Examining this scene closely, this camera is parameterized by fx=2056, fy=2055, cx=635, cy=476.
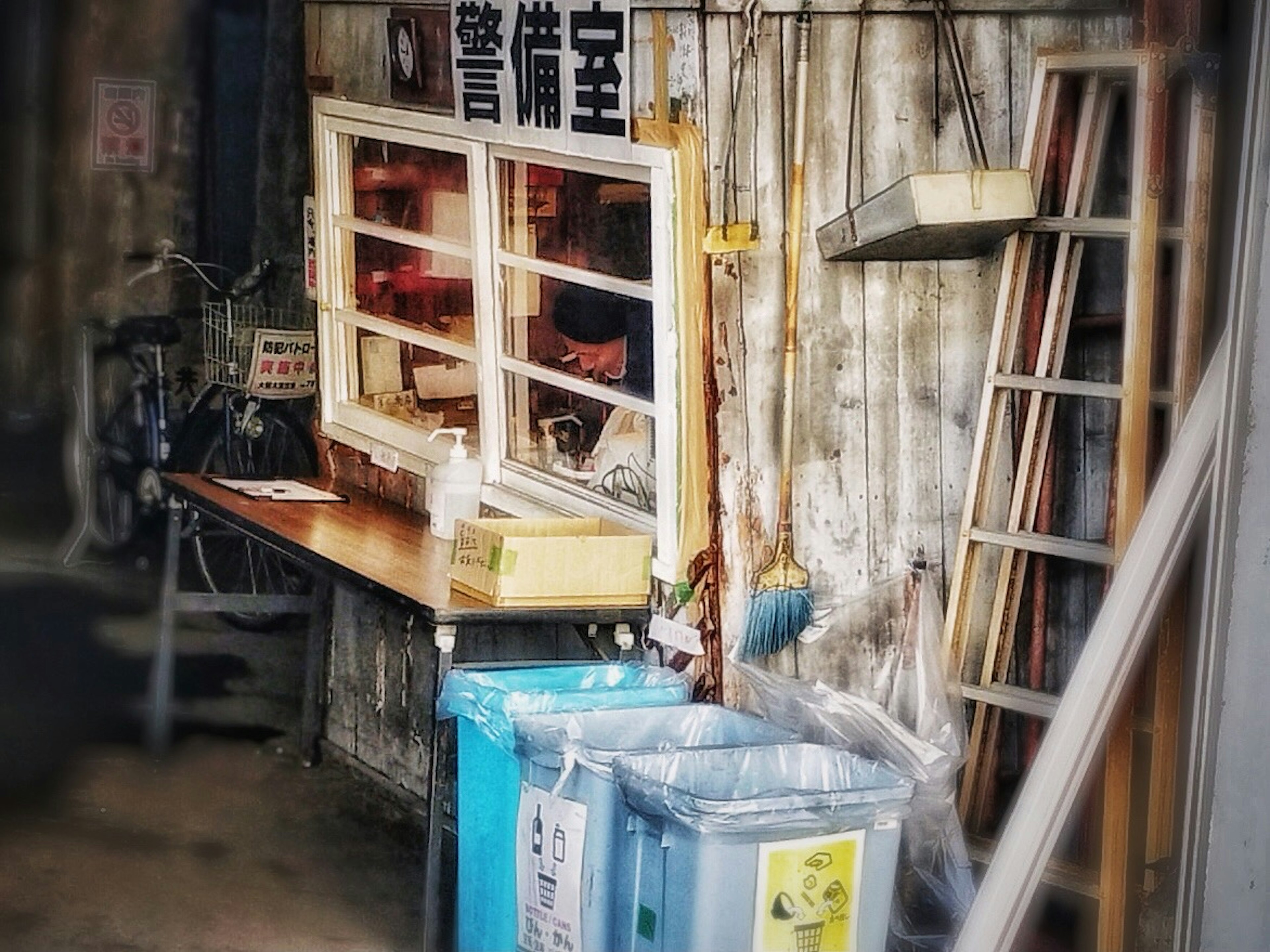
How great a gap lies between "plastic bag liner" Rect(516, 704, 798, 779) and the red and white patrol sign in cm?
954

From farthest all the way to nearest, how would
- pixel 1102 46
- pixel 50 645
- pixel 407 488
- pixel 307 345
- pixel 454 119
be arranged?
pixel 50 645 → pixel 307 345 → pixel 407 488 → pixel 454 119 → pixel 1102 46

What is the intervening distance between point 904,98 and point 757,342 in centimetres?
85

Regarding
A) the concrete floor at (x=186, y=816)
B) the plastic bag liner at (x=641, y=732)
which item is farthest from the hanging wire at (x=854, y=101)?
the concrete floor at (x=186, y=816)

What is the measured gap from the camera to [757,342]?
6.18m

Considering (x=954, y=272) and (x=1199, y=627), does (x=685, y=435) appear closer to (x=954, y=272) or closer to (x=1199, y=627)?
(x=954, y=272)

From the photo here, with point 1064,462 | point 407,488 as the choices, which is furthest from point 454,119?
point 1064,462

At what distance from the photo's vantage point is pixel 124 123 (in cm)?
1448

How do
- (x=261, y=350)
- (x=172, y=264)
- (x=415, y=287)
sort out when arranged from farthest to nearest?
(x=172, y=264) < (x=261, y=350) < (x=415, y=287)

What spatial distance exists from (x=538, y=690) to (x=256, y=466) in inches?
192

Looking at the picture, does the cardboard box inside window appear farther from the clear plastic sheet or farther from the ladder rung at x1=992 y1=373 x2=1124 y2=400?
the ladder rung at x1=992 y1=373 x2=1124 y2=400

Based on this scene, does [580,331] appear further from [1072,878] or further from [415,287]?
Answer: [1072,878]

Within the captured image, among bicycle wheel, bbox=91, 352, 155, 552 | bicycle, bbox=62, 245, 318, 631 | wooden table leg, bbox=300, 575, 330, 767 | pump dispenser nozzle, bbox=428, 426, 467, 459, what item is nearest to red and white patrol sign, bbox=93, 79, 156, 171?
bicycle, bbox=62, 245, 318, 631

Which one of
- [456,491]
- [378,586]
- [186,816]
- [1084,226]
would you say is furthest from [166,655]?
[1084,226]

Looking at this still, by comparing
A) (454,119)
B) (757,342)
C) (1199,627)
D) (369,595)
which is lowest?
(369,595)
